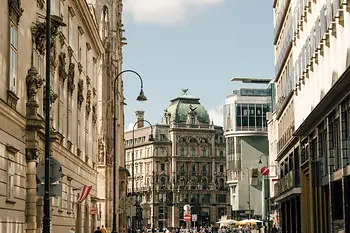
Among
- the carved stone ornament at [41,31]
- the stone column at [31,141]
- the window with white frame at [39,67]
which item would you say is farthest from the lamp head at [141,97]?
the stone column at [31,141]

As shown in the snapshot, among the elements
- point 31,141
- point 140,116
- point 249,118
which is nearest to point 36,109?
point 31,141

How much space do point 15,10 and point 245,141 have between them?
11334cm

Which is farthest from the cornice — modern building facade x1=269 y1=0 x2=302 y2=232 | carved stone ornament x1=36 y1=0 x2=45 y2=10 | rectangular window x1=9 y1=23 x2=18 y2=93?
rectangular window x1=9 y1=23 x2=18 y2=93

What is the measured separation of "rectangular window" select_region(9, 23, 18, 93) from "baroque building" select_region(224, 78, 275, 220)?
109 meters

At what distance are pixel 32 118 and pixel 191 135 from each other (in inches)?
6341

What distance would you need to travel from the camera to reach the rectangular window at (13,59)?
22859 mm

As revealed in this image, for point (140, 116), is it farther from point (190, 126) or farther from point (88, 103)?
point (88, 103)

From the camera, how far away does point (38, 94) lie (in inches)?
1088

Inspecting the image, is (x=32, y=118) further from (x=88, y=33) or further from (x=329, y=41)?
(x=88, y=33)

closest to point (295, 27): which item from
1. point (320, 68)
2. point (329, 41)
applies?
point (320, 68)

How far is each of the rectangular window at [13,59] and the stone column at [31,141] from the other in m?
1.61

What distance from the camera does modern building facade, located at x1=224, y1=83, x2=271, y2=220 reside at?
440ft

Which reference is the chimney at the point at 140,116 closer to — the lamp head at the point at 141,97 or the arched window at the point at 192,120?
the arched window at the point at 192,120

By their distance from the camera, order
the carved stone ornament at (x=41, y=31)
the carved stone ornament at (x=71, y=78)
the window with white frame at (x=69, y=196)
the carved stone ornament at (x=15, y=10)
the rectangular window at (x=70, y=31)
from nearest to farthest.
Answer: the carved stone ornament at (x=15, y=10) < the carved stone ornament at (x=41, y=31) < the window with white frame at (x=69, y=196) < the carved stone ornament at (x=71, y=78) < the rectangular window at (x=70, y=31)
